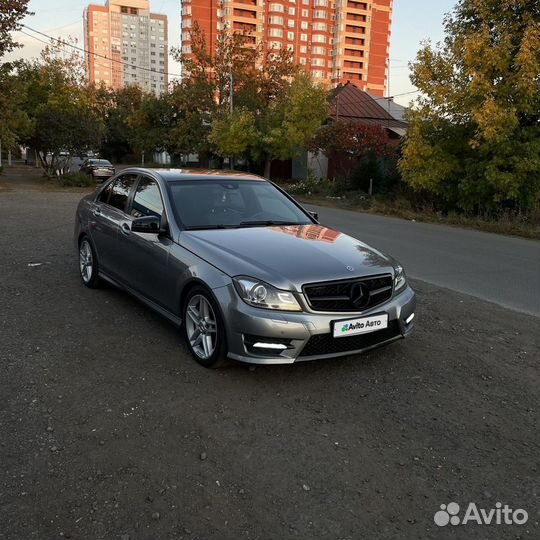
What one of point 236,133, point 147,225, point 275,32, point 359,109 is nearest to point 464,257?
point 147,225

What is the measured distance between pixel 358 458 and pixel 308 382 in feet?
3.38

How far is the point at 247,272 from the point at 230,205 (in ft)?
5.03

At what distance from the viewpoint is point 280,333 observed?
3.85 m

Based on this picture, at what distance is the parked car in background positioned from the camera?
3356 centimetres

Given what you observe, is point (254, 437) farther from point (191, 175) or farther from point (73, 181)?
point (73, 181)

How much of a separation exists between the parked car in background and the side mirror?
97.6ft

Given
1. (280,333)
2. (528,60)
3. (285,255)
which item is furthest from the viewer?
(528,60)

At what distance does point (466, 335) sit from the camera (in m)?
5.47

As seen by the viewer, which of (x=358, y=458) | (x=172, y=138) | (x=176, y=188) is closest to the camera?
(x=358, y=458)

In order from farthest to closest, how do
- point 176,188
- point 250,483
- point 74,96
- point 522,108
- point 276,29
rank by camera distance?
1. point 276,29
2. point 74,96
3. point 522,108
4. point 176,188
5. point 250,483

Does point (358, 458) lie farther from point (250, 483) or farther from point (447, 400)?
point (447, 400)

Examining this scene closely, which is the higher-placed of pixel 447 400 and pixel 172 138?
pixel 172 138

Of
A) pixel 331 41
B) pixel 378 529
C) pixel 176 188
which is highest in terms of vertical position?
pixel 331 41

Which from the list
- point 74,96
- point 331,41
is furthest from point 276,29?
A: point 74,96
